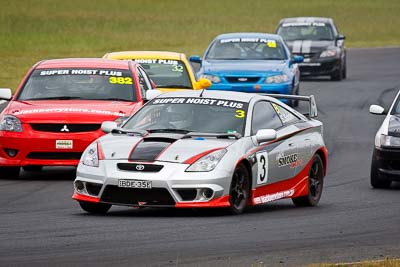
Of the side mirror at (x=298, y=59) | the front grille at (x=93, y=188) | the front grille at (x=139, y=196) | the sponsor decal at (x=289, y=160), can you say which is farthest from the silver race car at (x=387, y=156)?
the side mirror at (x=298, y=59)

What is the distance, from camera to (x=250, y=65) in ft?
88.9

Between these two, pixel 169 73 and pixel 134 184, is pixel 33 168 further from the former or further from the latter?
pixel 134 184

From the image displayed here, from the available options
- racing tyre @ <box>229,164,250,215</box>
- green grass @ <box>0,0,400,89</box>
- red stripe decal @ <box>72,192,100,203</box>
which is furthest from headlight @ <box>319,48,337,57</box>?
red stripe decal @ <box>72,192,100,203</box>

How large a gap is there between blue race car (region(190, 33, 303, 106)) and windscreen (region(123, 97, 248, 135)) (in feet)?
42.9

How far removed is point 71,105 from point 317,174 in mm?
3756

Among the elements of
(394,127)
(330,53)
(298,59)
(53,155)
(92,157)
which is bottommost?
(330,53)

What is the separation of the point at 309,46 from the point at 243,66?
9779 mm

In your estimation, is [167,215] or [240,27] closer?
[167,215]

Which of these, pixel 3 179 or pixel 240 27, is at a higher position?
pixel 3 179

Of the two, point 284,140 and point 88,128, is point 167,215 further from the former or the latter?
point 88,128

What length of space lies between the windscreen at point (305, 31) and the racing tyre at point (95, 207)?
25335 millimetres

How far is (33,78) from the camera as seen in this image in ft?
57.0

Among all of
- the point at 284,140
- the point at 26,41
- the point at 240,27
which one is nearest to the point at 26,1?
the point at 240,27

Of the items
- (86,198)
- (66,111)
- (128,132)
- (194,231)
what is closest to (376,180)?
(66,111)
